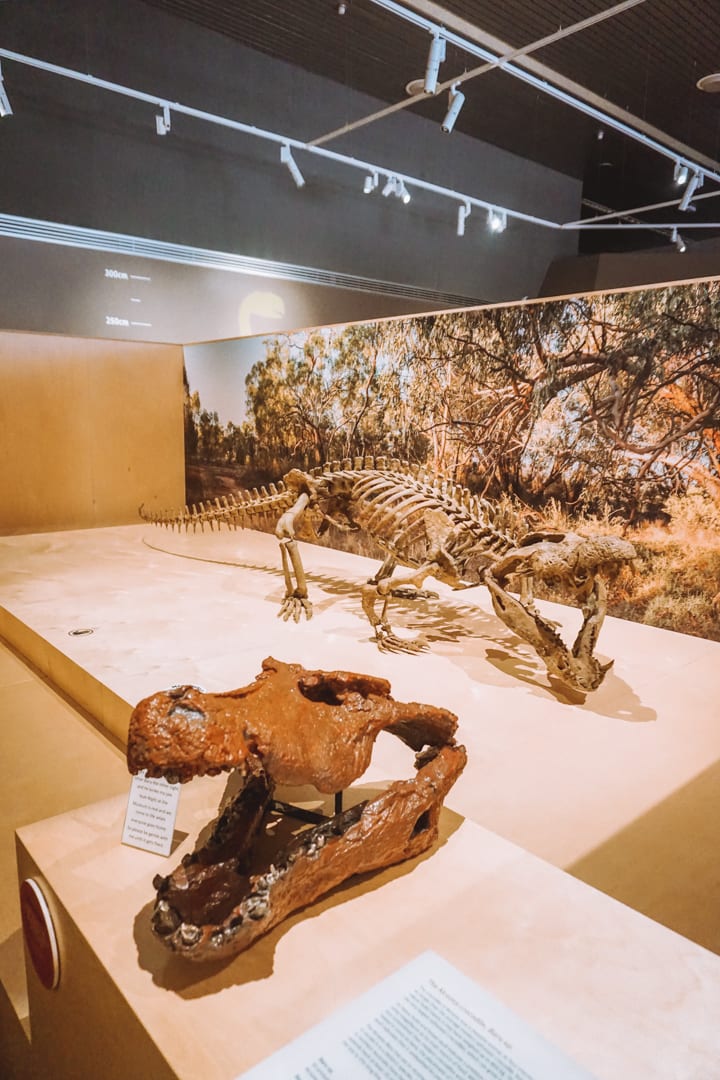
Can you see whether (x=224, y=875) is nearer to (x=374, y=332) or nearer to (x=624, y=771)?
(x=624, y=771)

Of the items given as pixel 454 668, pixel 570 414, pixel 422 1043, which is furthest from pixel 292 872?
pixel 570 414

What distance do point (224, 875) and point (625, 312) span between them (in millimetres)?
4699

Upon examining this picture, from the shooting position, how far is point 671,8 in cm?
779

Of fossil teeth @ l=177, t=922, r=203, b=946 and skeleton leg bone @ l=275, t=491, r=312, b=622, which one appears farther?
skeleton leg bone @ l=275, t=491, r=312, b=622

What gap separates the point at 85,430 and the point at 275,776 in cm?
815

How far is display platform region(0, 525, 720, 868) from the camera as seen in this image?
2896 millimetres

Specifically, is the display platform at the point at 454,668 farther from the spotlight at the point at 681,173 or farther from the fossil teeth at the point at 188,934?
the spotlight at the point at 681,173

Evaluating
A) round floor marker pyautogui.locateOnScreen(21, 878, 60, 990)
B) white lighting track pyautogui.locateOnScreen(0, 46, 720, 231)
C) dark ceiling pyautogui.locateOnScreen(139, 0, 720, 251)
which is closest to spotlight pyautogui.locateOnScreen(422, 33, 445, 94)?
white lighting track pyautogui.locateOnScreen(0, 46, 720, 231)

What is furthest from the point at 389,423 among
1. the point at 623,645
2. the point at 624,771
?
the point at 624,771

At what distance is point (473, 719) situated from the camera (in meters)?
3.51

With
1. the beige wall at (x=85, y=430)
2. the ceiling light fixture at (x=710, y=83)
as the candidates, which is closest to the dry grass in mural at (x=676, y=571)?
the beige wall at (x=85, y=430)

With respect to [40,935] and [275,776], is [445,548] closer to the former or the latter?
[275,776]

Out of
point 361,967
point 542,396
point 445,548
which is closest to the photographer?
point 361,967

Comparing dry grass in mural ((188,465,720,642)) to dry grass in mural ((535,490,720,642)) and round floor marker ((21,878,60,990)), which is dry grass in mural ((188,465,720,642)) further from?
round floor marker ((21,878,60,990))
